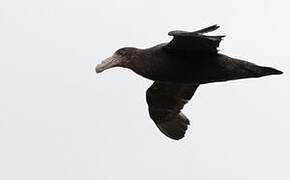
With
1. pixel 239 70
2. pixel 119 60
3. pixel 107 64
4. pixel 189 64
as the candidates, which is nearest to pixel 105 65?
pixel 107 64

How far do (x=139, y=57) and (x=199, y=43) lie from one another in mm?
1120

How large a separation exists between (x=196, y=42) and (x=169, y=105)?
2.71 meters

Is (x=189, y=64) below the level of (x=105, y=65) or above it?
above

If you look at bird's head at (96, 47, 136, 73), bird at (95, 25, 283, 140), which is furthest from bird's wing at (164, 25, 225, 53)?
bird's head at (96, 47, 136, 73)

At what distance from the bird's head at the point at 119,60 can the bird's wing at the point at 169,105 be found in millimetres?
1553

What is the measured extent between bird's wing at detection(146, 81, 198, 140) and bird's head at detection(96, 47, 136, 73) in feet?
5.10

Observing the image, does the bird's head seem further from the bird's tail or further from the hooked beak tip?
the bird's tail

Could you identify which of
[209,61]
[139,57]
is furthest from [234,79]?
[139,57]

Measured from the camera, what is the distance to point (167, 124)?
18859 millimetres

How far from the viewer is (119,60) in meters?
17.3

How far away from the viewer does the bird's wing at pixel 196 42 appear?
15820 millimetres

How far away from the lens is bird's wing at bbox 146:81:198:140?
1877 centimetres

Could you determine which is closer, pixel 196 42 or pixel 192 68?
pixel 196 42

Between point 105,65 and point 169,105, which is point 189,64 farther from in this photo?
point 169,105
